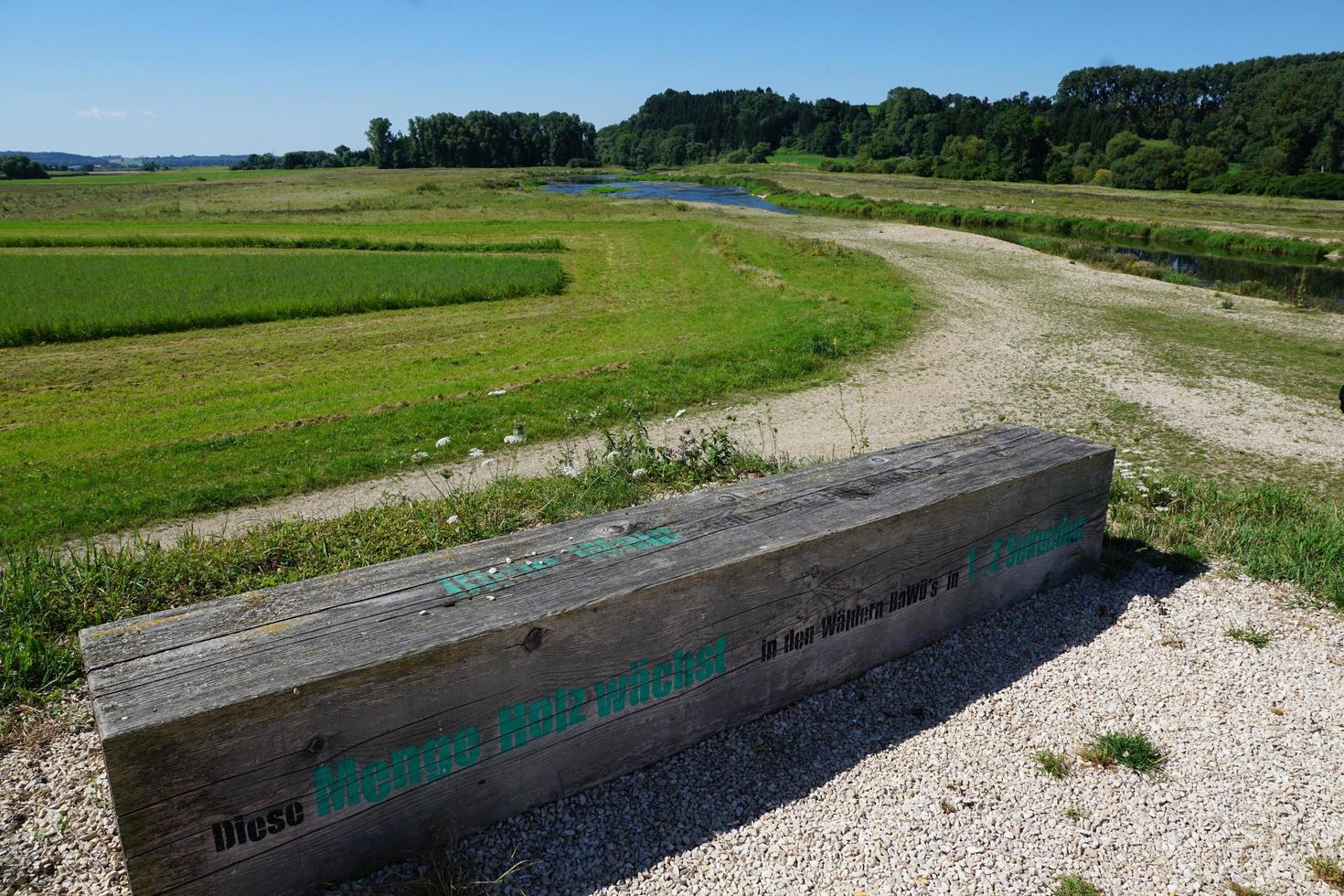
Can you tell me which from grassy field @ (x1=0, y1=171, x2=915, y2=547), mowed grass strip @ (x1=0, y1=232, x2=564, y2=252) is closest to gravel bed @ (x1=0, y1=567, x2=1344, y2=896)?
grassy field @ (x1=0, y1=171, x2=915, y2=547)

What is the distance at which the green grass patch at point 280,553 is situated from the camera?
16.6ft

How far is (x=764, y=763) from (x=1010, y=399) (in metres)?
11.1

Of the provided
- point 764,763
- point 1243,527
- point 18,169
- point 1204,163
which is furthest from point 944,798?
point 18,169

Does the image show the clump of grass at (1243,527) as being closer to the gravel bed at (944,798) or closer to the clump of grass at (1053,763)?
the gravel bed at (944,798)

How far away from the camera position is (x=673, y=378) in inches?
560

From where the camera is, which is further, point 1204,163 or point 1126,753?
point 1204,163

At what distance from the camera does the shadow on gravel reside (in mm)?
3545

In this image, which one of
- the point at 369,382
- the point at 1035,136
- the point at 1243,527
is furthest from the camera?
the point at 1035,136

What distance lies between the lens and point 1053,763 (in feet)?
13.6

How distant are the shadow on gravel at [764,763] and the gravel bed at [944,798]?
0.01m

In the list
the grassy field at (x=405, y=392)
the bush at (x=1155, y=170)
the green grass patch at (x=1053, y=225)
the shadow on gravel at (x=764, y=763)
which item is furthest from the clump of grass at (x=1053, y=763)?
the bush at (x=1155, y=170)

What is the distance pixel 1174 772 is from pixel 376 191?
80.9 metres

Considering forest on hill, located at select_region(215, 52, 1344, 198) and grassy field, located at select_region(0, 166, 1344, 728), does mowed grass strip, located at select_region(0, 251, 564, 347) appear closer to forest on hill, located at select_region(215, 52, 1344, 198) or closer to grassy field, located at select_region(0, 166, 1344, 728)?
grassy field, located at select_region(0, 166, 1344, 728)

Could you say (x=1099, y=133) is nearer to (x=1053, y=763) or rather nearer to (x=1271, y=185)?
(x=1271, y=185)
